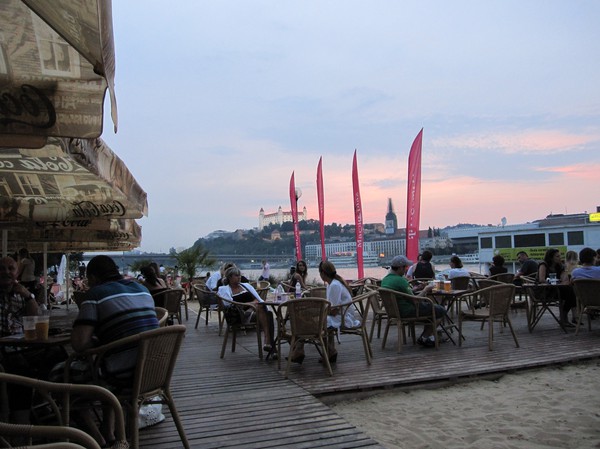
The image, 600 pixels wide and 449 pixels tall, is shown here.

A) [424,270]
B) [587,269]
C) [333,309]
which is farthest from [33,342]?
[424,270]

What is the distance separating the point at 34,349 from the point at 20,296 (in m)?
0.60

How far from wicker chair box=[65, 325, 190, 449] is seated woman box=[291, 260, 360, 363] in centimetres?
262

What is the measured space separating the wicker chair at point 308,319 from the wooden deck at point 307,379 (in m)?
0.35

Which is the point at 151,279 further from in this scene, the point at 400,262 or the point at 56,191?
the point at 400,262

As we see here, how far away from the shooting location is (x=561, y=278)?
24.4ft

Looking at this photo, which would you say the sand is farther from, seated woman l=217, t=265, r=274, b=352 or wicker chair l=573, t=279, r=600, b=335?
seated woman l=217, t=265, r=274, b=352

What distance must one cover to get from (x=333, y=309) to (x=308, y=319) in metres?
0.52

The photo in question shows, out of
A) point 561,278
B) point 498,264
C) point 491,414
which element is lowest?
point 491,414

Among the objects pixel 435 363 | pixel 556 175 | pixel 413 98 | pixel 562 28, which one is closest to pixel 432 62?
pixel 413 98

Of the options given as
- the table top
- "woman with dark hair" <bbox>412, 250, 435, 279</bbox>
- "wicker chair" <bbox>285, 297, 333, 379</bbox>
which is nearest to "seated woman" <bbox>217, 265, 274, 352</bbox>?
"wicker chair" <bbox>285, 297, 333, 379</bbox>

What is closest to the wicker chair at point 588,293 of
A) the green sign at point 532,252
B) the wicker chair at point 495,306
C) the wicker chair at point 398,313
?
the wicker chair at point 495,306

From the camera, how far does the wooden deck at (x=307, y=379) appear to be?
321cm

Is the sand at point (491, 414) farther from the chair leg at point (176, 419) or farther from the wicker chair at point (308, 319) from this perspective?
the chair leg at point (176, 419)

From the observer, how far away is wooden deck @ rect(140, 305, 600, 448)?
126 inches
